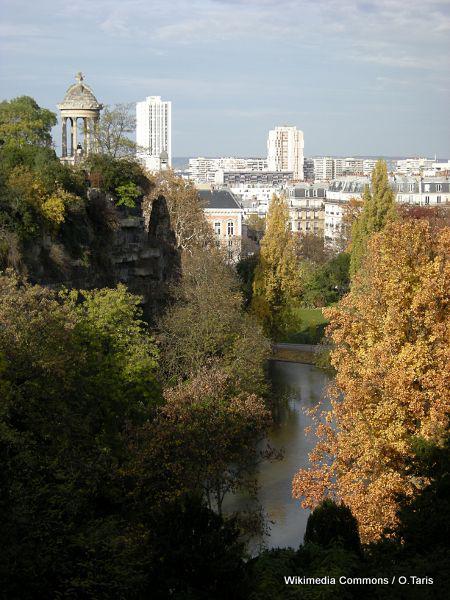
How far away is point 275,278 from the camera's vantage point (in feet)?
176

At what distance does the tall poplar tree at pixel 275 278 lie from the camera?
5338 centimetres

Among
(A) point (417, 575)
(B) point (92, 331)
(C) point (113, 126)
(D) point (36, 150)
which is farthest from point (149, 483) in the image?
(C) point (113, 126)

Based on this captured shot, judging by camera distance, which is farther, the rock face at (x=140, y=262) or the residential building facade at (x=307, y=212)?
the residential building facade at (x=307, y=212)

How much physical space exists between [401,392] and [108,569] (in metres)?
8.46

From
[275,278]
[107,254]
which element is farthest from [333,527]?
[275,278]

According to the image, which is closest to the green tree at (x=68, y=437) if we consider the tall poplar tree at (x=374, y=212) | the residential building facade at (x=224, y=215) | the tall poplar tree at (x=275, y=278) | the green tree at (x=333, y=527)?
the green tree at (x=333, y=527)

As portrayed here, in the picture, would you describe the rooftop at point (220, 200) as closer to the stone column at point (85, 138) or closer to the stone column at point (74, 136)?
the stone column at point (85, 138)

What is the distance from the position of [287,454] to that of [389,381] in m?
12.9

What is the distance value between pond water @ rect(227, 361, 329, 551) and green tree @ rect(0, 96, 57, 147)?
1593 cm

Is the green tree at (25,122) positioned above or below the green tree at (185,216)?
above

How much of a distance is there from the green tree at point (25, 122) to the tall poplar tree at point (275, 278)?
40.2 ft

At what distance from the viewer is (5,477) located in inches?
719

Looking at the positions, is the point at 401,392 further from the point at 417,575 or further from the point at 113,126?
the point at 113,126

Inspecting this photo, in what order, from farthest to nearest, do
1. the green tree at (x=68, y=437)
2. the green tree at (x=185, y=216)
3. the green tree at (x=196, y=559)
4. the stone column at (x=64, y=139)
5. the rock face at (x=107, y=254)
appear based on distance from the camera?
the green tree at (x=185, y=216)
the stone column at (x=64, y=139)
the rock face at (x=107, y=254)
the green tree at (x=68, y=437)
the green tree at (x=196, y=559)
